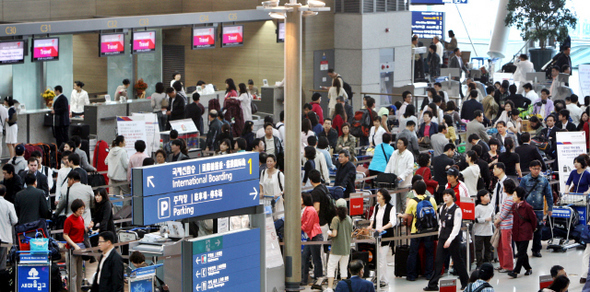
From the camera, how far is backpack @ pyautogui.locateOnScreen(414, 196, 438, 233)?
11.1 m

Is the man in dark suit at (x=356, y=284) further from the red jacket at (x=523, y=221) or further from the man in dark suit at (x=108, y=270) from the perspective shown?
the red jacket at (x=523, y=221)

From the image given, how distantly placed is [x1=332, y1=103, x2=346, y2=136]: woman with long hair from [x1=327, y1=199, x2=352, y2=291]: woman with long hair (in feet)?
23.0

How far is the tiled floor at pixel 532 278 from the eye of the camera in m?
11.2

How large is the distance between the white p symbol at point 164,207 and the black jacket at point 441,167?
21.5ft

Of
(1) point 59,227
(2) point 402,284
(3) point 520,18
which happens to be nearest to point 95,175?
(1) point 59,227

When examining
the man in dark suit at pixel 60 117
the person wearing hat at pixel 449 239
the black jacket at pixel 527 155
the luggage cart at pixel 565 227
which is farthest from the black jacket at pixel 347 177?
the man in dark suit at pixel 60 117

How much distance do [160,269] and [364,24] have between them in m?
16.0

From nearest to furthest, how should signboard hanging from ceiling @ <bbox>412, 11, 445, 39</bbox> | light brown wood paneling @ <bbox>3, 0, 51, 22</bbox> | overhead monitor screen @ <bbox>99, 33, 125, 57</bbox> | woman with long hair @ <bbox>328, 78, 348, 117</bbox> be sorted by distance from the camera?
overhead monitor screen @ <bbox>99, 33, 125, 57</bbox>
woman with long hair @ <bbox>328, 78, 348, 117</bbox>
light brown wood paneling @ <bbox>3, 0, 51, 22</bbox>
signboard hanging from ceiling @ <bbox>412, 11, 445, 39</bbox>

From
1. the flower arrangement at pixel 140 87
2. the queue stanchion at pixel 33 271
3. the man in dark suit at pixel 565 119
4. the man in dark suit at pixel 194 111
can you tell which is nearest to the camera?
the queue stanchion at pixel 33 271

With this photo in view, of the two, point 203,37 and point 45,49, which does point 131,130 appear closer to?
point 45,49

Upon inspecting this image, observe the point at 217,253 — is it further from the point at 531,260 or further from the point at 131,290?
the point at 531,260

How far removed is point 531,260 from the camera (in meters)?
12.5

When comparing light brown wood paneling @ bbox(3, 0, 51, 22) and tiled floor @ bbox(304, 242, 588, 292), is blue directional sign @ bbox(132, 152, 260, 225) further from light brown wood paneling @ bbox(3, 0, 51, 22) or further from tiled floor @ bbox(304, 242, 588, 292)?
light brown wood paneling @ bbox(3, 0, 51, 22)

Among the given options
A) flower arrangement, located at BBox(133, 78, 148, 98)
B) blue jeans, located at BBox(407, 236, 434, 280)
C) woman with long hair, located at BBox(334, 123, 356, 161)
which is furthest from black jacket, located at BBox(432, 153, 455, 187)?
flower arrangement, located at BBox(133, 78, 148, 98)
